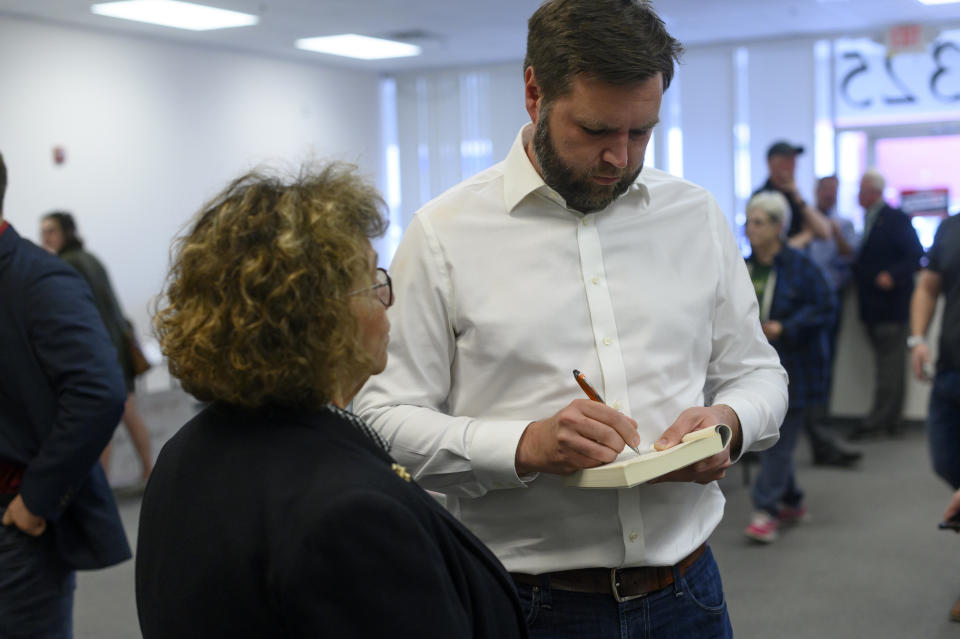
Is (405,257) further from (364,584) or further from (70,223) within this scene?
(70,223)

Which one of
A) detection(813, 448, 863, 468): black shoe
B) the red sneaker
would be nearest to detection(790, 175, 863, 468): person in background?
detection(813, 448, 863, 468): black shoe

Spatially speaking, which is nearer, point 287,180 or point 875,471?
point 287,180

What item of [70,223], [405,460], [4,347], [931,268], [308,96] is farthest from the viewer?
[308,96]

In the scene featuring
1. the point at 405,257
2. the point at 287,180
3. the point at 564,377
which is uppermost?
the point at 287,180

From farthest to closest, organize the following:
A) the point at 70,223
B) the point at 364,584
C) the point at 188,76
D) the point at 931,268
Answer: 1. the point at 188,76
2. the point at 70,223
3. the point at 931,268
4. the point at 364,584

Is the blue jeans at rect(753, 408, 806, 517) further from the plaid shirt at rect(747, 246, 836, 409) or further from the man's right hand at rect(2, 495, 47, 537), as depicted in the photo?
the man's right hand at rect(2, 495, 47, 537)

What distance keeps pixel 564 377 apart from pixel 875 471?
4.90 metres

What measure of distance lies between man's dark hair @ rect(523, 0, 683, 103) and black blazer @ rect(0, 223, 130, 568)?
1.16 m

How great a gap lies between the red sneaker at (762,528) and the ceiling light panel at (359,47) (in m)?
5.88

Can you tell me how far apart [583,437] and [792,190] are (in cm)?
485

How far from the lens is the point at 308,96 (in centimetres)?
1005

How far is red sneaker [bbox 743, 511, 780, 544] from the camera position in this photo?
4398 millimetres

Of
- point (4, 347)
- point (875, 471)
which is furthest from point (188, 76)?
point (4, 347)

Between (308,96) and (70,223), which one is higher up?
(308,96)
